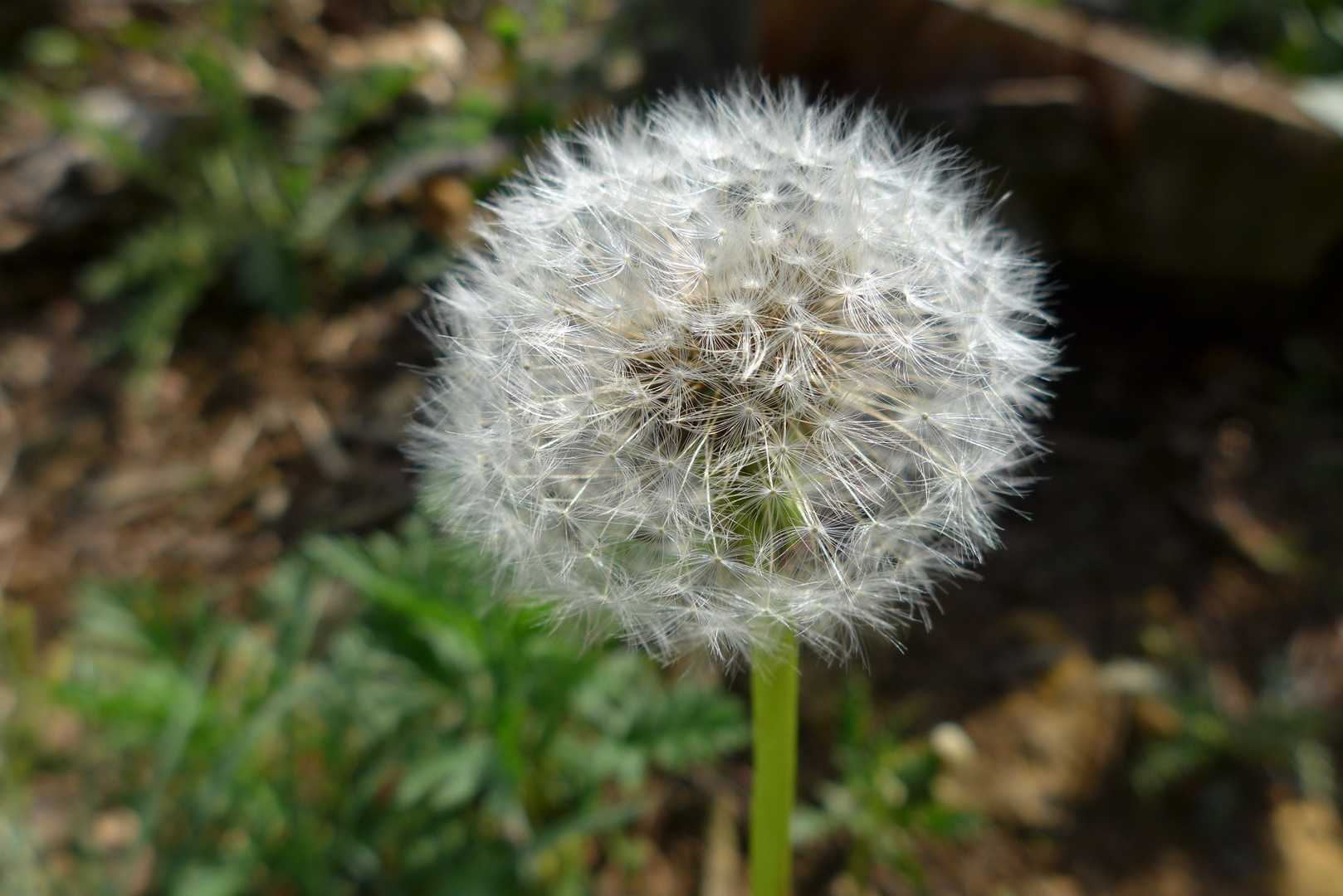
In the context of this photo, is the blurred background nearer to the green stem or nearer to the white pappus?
the white pappus

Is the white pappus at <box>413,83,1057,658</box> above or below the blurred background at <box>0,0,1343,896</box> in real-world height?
above

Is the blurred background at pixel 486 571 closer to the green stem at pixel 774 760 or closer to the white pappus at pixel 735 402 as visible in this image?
the white pappus at pixel 735 402

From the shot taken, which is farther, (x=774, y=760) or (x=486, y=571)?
(x=486, y=571)

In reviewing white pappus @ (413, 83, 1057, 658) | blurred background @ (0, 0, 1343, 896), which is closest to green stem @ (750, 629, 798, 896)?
white pappus @ (413, 83, 1057, 658)

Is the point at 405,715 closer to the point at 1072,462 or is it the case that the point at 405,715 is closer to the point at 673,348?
the point at 673,348

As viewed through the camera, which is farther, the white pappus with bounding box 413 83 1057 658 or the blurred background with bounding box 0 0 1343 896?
the blurred background with bounding box 0 0 1343 896

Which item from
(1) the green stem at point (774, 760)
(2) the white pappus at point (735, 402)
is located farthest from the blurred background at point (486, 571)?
(1) the green stem at point (774, 760)
